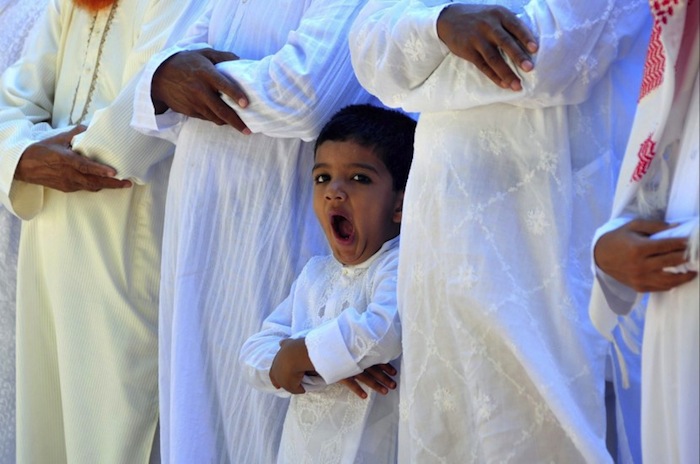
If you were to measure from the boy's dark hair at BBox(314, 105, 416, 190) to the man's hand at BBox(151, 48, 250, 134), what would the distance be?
11.3 inches

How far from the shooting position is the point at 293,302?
11.4ft

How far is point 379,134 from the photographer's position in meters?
3.42

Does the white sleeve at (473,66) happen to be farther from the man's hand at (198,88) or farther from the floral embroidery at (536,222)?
the man's hand at (198,88)

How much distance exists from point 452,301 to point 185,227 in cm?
121

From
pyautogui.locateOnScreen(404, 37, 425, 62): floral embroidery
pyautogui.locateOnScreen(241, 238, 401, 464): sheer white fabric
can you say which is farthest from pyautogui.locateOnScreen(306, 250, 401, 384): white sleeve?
pyautogui.locateOnScreen(404, 37, 425, 62): floral embroidery

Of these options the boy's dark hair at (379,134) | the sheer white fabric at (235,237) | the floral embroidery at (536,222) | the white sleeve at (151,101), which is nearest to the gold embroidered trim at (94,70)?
the white sleeve at (151,101)

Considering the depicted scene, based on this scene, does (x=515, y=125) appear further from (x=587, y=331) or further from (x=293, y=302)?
(x=293, y=302)

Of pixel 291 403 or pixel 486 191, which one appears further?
pixel 291 403

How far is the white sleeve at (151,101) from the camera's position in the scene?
12.2 feet

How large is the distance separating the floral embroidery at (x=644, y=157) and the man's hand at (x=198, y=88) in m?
1.46

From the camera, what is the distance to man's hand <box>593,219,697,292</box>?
7.17ft

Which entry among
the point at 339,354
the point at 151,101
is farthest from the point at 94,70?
the point at 339,354

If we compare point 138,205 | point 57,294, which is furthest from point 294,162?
point 57,294

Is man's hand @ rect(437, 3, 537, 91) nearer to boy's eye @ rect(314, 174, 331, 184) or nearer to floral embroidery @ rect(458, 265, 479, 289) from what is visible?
floral embroidery @ rect(458, 265, 479, 289)
